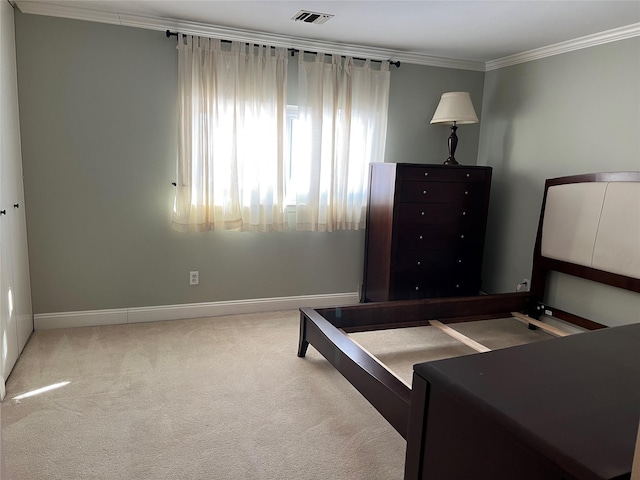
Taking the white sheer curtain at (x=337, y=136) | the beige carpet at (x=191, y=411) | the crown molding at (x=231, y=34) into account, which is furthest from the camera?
the white sheer curtain at (x=337, y=136)

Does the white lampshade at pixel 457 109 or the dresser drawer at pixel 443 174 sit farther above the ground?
the white lampshade at pixel 457 109

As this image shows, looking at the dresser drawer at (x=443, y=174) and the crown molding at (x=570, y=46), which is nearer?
the crown molding at (x=570, y=46)

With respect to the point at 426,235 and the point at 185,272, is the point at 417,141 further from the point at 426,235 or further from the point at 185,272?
the point at 185,272

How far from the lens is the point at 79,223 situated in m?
3.36

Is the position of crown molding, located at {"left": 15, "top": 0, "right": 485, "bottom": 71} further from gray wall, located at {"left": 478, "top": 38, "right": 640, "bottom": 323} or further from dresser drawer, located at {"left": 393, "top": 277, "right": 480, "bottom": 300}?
dresser drawer, located at {"left": 393, "top": 277, "right": 480, "bottom": 300}

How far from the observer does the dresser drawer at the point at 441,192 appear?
3.71 metres

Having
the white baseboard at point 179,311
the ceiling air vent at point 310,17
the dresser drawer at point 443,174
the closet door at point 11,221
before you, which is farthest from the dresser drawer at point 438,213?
the closet door at point 11,221

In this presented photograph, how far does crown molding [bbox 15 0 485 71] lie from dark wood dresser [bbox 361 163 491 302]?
3.30ft

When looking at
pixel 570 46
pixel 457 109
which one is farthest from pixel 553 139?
pixel 457 109

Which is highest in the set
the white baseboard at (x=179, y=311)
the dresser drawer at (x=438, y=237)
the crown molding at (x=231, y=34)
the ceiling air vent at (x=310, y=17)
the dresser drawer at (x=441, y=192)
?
the ceiling air vent at (x=310, y=17)

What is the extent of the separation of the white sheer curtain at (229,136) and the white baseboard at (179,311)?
68 cm

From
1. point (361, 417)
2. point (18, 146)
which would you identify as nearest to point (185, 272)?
point (18, 146)

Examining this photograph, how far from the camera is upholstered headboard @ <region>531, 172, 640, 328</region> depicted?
299 centimetres

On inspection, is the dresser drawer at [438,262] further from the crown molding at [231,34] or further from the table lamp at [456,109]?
the crown molding at [231,34]
